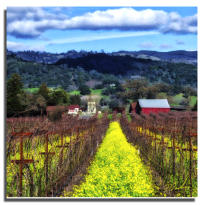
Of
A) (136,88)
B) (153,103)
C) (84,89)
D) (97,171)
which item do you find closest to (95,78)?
(84,89)

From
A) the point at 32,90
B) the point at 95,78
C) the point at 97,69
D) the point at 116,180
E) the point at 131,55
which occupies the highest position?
the point at 131,55

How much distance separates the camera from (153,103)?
8.91 meters

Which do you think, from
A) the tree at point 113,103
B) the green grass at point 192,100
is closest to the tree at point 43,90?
the tree at point 113,103

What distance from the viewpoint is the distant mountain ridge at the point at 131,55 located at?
7.56 m

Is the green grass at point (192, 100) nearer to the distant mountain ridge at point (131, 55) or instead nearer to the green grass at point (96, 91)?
the distant mountain ridge at point (131, 55)

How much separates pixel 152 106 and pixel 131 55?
1.77 metres

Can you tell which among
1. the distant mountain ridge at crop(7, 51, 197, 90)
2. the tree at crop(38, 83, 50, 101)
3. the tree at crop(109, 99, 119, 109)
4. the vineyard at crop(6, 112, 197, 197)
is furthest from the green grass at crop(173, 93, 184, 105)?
the tree at crop(38, 83, 50, 101)

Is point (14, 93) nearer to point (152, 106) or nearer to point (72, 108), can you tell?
point (72, 108)

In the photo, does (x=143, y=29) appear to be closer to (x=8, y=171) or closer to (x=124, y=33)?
(x=124, y=33)

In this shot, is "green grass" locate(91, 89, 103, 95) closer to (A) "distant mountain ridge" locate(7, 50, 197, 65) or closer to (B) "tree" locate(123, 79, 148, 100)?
(B) "tree" locate(123, 79, 148, 100)
